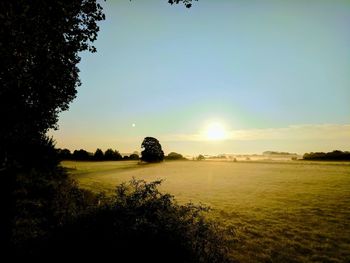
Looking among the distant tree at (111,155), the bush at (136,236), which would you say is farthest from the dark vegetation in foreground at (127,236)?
the distant tree at (111,155)

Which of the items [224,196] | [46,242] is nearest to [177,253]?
[46,242]

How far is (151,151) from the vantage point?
9681 centimetres

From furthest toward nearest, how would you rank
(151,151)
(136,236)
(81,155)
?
(81,155) < (151,151) < (136,236)

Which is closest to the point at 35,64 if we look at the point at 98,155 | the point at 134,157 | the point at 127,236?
the point at 127,236

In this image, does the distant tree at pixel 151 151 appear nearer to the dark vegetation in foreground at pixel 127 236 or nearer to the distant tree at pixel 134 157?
the distant tree at pixel 134 157

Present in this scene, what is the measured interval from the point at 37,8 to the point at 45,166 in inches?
578

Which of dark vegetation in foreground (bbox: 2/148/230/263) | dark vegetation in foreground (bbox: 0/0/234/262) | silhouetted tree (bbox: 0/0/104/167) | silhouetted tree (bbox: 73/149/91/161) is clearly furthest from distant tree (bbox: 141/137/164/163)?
dark vegetation in foreground (bbox: 2/148/230/263)

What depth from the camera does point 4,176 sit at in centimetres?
1619

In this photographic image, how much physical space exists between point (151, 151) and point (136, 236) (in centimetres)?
8898

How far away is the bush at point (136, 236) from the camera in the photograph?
7.86m

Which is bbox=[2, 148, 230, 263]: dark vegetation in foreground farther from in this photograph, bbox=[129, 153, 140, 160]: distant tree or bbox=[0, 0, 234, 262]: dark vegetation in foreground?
bbox=[129, 153, 140, 160]: distant tree

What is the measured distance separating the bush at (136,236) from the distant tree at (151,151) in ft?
283

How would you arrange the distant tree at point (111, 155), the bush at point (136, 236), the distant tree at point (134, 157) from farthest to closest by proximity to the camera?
the distant tree at point (134, 157)
the distant tree at point (111, 155)
the bush at point (136, 236)

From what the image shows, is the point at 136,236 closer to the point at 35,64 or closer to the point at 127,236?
the point at 127,236
